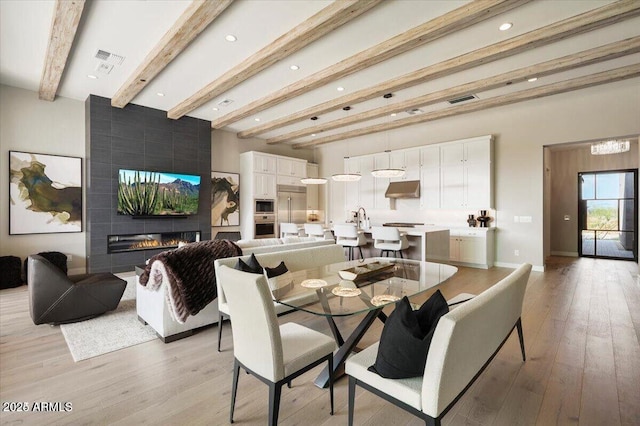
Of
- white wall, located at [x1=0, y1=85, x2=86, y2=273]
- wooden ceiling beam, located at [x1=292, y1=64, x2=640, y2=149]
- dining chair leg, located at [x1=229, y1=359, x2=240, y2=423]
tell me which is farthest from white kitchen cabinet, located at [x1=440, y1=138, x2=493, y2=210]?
white wall, located at [x1=0, y1=85, x2=86, y2=273]

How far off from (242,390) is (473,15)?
3.86m

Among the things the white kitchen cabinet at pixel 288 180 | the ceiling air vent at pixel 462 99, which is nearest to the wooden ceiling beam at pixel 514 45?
the ceiling air vent at pixel 462 99

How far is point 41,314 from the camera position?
3.12m

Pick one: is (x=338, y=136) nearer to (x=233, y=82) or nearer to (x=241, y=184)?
(x=241, y=184)

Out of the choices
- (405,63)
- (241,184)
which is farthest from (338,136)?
(405,63)

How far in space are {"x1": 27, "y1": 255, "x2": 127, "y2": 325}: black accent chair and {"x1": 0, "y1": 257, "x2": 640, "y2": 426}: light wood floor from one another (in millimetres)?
208

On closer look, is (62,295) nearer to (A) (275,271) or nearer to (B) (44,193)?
(A) (275,271)

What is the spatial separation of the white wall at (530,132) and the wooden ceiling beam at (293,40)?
15.5 ft

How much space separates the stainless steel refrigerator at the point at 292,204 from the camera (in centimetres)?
843

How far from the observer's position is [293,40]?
3.48m

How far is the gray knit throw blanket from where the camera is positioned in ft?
9.01

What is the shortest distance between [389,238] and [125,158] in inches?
204

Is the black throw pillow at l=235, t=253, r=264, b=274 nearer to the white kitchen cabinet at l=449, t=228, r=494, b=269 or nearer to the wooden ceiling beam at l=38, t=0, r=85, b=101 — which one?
the wooden ceiling beam at l=38, t=0, r=85, b=101

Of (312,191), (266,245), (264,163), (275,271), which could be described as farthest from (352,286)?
(312,191)
